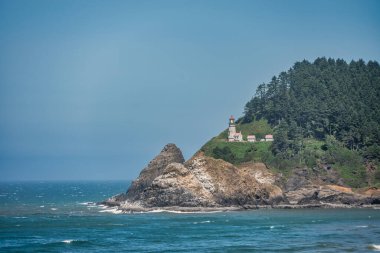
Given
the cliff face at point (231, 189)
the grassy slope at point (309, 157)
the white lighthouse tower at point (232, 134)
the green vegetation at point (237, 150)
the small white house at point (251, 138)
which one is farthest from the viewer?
the white lighthouse tower at point (232, 134)

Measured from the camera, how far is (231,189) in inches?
4867

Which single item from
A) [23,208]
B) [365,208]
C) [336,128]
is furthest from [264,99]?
[23,208]

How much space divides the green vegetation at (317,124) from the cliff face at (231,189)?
5.76 m

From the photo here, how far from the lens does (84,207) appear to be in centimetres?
14088

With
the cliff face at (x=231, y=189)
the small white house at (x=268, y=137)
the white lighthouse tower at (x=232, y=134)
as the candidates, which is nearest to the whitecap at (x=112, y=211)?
the cliff face at (x=231, y=189)

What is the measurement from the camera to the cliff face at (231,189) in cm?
12181

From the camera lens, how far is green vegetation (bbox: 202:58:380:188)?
141125 mm

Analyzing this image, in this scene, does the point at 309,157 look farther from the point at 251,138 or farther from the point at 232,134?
the point at 232,134

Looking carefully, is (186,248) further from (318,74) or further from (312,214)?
(318,74)

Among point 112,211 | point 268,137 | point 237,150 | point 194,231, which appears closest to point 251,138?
point 268,137

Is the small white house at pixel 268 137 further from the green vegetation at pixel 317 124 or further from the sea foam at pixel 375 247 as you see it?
the sea foam at pixel 375 247

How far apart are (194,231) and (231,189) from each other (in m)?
30.8

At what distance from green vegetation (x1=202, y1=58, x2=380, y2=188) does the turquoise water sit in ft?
70.5

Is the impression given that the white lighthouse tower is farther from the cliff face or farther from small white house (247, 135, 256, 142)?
the cliff face
